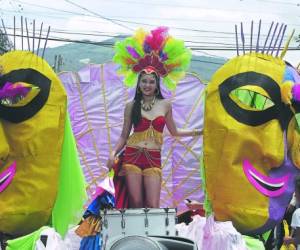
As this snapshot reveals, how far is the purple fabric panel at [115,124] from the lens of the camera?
309 inches

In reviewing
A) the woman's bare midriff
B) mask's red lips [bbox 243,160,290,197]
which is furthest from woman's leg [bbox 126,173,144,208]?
mask's red lips [bbox 243,160,290,197]

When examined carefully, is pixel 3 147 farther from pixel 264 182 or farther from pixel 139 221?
pixel 264 182

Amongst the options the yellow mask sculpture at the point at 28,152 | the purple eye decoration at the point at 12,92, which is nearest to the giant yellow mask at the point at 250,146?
the yellow mask sculpture at the point at 28,152

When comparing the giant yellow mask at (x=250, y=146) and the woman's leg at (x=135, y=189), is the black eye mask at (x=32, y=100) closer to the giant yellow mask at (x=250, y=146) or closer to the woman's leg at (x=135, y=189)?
the woman's leg at (x=135, y=189)

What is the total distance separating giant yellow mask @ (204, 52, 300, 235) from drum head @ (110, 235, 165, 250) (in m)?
2.27

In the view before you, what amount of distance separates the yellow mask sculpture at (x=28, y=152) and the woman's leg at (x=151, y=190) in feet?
2.27

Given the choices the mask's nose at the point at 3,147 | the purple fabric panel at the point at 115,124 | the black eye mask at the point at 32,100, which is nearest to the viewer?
the mask's nose at the point at 3,147

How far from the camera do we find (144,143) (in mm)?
4746

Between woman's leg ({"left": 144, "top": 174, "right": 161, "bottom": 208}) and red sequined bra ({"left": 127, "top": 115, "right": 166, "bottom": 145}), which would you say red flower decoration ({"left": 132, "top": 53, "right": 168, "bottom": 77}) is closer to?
red sequined bra ({"left": 127, "top": 115, "right": 166, "bottom": 145})

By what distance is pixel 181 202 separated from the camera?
7.83m

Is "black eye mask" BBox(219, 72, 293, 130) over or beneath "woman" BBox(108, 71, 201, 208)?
over

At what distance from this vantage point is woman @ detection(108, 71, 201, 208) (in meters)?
4.71

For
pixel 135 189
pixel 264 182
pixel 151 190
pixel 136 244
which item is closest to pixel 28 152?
pixel 135 189

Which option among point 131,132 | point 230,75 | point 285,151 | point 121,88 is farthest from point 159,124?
point 121,88
